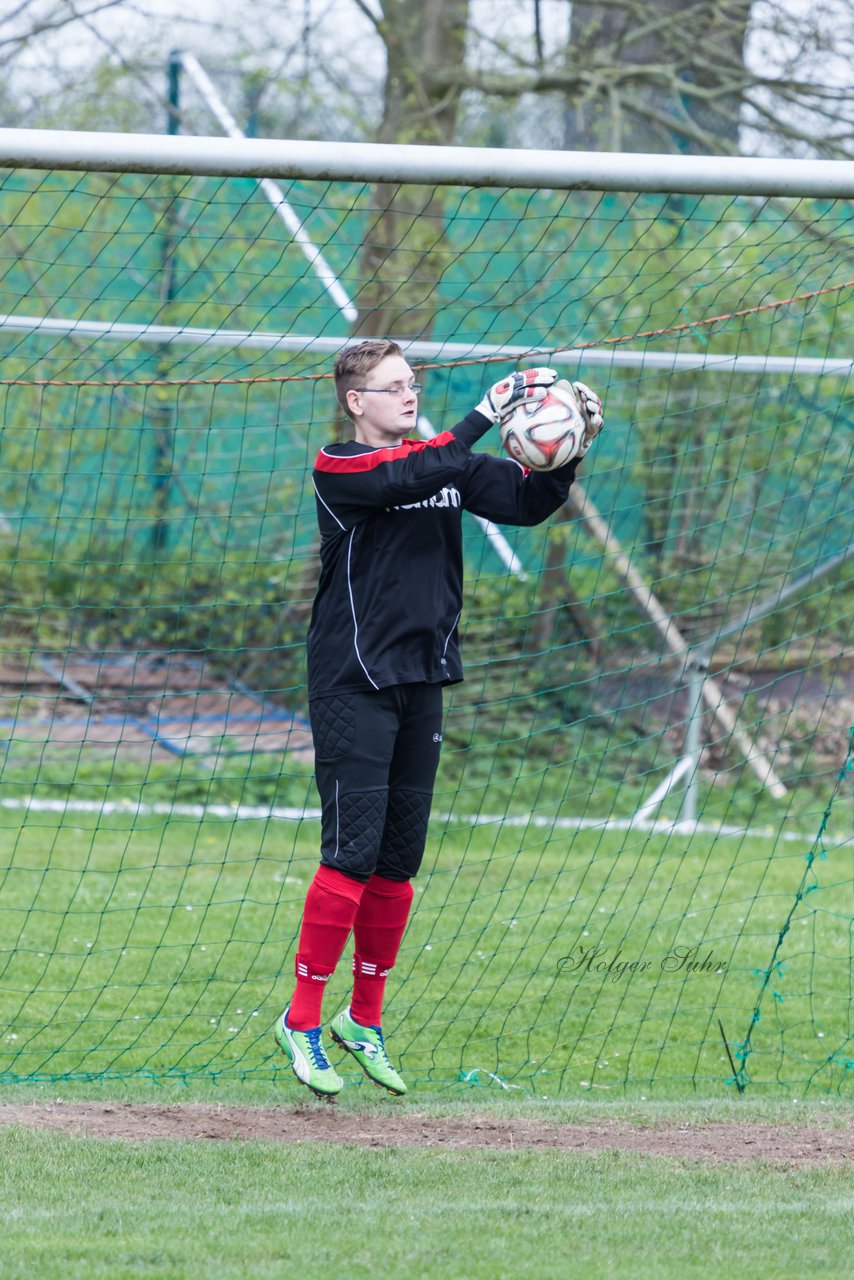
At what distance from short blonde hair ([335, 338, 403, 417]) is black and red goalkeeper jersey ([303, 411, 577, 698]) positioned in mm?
185

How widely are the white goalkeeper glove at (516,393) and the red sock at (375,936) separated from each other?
4.34 feet

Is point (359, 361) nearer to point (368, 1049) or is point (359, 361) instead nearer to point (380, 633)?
point (380, 633)

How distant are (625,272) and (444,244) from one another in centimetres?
146

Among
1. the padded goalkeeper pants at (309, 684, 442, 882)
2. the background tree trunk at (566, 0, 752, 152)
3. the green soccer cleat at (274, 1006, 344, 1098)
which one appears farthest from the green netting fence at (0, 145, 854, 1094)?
the padded goalkeeper pants at (309, 684, 442, 882)

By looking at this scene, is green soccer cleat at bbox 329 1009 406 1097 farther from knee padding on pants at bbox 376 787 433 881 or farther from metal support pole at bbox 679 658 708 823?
metal support pole at bbox 679 658 708 823

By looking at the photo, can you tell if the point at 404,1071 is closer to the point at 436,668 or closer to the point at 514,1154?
the point at 514,1154

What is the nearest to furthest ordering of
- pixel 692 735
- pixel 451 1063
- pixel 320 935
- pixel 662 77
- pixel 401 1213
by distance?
pixel 401 1213 → pixel 320 935 → pixel 451 1063 → pixel 692 735 → pixel 662 77

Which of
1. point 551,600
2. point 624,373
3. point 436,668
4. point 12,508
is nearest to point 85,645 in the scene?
point 12,508

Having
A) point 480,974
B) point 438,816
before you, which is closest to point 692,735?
point 438,816

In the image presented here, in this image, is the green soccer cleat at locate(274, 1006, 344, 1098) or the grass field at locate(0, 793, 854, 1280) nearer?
the grass field at locate(0, 793, 854, 1280)

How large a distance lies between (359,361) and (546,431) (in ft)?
1.82

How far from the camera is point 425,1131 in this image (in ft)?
13.3

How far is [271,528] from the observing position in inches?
400

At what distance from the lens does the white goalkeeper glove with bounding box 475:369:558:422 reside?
13.0 feet
